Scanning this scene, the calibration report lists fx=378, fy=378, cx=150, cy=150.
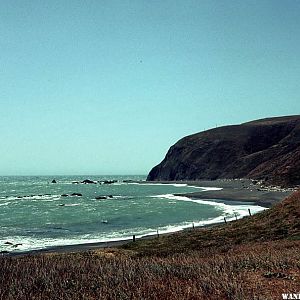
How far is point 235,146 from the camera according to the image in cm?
19250

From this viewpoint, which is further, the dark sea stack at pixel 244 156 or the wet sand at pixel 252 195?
the dark sea stack at pixel 244 156

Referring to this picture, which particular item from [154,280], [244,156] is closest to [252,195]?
[154,280]

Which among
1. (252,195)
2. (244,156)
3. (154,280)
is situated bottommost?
(252,195)

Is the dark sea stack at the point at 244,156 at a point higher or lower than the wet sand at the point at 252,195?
higher

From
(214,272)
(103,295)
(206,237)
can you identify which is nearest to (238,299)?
(214,272)

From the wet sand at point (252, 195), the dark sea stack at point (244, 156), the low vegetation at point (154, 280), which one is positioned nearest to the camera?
the low vegetation at point (154, 280)

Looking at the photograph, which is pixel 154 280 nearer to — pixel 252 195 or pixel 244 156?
pixel 252 195

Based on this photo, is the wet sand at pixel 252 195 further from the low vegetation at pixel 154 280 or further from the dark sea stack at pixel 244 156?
the low vegetation at pixel 154 280

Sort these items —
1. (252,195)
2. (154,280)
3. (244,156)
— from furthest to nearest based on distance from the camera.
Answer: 1. (244,156)
2. (252,195)
3. (154,280)

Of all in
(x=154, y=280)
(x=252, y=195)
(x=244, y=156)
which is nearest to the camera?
(x=154, y=280)

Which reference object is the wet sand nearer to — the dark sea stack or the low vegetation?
the dark sea stack

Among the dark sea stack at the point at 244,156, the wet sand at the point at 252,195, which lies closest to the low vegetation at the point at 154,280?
the wet sand at the point at 252,195

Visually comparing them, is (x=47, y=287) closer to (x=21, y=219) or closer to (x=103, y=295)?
(x=103, y=295)

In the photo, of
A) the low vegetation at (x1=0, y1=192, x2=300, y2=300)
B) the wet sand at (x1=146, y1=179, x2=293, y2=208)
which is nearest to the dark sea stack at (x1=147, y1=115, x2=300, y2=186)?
the wet sand at (x1=146, y1=179, x2=293, y2=208)
